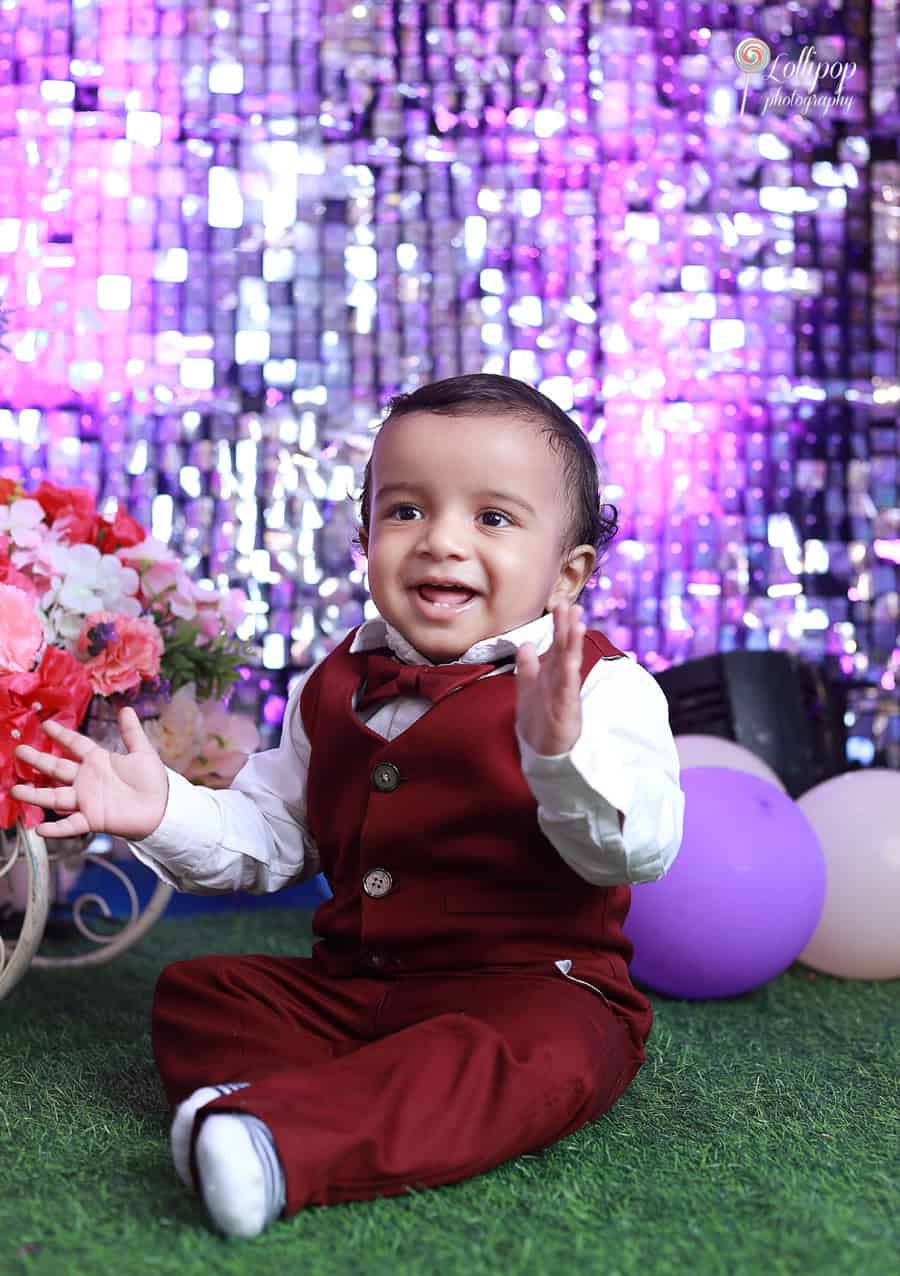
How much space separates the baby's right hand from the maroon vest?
173mm

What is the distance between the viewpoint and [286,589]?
2186 mm

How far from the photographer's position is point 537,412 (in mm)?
1170

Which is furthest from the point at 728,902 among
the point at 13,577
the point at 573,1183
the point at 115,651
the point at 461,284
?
the point at 461,284

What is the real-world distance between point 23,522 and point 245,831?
16.7 inches

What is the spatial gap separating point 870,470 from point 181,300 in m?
1.18

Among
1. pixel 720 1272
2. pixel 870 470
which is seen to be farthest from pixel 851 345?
pixel 720 1272

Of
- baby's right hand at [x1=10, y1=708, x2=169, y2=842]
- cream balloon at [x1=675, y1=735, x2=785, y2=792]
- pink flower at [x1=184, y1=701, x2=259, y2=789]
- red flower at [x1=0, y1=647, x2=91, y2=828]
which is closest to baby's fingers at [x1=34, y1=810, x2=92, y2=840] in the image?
baby's right hand at [x1=10, y1=708, x2=169, y2=842]

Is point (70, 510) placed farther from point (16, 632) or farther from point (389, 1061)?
point (389, 1061)

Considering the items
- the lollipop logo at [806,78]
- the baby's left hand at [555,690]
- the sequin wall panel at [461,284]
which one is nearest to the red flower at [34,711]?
the baby's left hand at [555,690]

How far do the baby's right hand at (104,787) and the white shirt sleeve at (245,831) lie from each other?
2cm

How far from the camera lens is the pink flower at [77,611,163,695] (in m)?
1.33

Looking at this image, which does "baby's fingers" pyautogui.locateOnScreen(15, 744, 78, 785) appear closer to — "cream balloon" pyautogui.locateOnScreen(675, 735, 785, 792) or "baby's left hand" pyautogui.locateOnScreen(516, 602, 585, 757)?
"baby's left hand" pyautogui.locateOnScreen(516, 602, 585, 757)

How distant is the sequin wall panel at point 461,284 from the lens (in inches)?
85.8

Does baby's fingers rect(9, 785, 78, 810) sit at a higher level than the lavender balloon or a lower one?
higher
